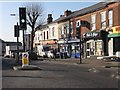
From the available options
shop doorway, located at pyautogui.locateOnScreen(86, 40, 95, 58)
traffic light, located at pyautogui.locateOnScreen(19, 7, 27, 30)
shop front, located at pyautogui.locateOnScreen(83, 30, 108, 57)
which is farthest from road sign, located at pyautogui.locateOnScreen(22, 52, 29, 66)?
shop doorway, located at pyautogui.locateOnScreen(86, 40, 95, 58)

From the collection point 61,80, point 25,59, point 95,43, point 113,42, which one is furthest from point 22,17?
point 95,43

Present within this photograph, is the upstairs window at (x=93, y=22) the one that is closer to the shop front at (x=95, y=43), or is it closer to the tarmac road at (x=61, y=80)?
the shop front at (x=95, y=43)

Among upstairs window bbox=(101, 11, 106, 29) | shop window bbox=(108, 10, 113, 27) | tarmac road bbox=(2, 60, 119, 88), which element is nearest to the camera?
tarmac road bbox=(2, 60, 119, 88)

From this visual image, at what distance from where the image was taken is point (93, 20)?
5056 cm

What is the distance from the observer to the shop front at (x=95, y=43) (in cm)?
4621

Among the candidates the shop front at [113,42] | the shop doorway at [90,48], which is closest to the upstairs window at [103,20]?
the shop front at [113,42]

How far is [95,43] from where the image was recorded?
49.8 m

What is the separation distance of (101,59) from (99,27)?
6608mm

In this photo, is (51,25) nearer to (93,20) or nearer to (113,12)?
(93,20)

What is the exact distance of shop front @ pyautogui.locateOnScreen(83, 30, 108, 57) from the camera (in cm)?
4621

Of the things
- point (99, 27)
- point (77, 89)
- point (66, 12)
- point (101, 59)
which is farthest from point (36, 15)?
point (77, 89)

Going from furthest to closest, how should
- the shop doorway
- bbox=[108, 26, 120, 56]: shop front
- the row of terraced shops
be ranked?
1. the shop doorway
2. the row of terraced shops
3. bbox=[108, 26, 120, 56]: shop front

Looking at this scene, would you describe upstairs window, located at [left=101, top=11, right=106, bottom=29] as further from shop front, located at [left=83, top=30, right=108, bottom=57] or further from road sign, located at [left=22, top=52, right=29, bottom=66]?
road sign, located at [left=22, top=52, right=29, bottom=66]

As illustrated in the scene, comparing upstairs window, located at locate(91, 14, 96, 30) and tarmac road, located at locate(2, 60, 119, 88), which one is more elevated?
upstairs window, located at locate(91, 14, 96, 30)
